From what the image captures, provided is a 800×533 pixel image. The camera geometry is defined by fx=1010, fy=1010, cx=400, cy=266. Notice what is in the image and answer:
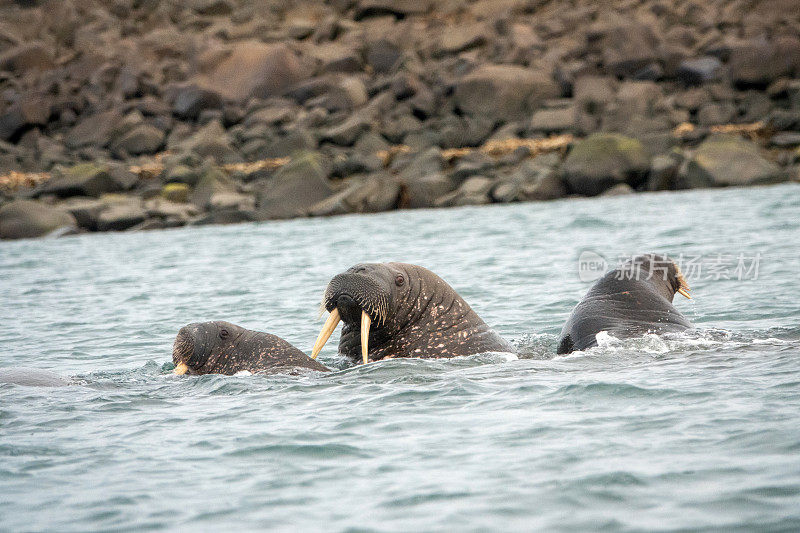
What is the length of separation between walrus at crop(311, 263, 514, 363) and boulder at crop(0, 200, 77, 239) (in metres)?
20.7

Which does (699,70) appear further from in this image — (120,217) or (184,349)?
(184,349)

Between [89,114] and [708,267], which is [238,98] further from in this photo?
[708,267]

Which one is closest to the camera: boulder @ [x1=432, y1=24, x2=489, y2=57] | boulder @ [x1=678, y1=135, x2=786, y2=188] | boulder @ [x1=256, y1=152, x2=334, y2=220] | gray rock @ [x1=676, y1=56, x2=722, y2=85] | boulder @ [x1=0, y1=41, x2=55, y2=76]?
boulder @ [x1=678, y1=135, x2=786, y2=188]

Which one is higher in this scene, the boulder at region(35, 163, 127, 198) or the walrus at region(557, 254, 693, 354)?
the boulder at region(35, 163, 127, 198)

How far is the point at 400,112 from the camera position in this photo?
36.0 meters

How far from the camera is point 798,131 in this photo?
29.9 meters

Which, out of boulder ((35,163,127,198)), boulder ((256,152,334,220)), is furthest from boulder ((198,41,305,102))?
boulder ((256,152,334,220))

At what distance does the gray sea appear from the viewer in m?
4.46

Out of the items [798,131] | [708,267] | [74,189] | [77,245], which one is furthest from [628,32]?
[708,267]

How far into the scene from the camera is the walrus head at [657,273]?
27.9ft

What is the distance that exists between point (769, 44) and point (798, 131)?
20.8 ft

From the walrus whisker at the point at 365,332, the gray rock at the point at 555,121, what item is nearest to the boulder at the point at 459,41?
the gray rock at the point at 555,121

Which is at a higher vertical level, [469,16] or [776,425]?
[469,16]

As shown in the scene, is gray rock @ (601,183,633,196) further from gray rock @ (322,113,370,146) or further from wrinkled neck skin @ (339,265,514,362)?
wrinkled neck skin @ (339,265,514,362)
